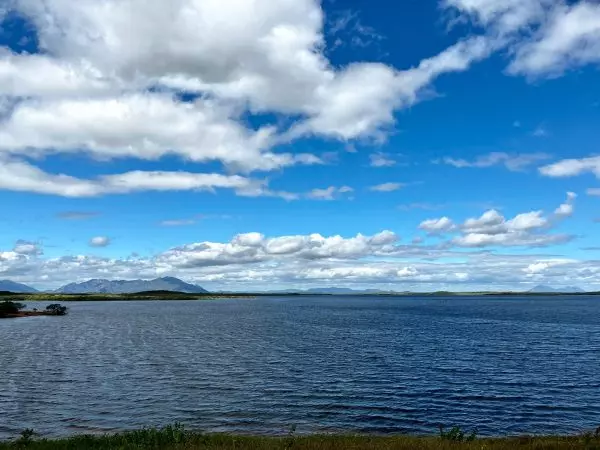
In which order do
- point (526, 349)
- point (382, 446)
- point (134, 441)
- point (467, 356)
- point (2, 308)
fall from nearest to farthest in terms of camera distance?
1. point (382, 446)
2. point (134, 441)
3. point (467, 356)
4. point (526, 349)
5. point (2, 308)

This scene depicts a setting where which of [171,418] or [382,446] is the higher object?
[382,446]

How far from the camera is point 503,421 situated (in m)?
44.9

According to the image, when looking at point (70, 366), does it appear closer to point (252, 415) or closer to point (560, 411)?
point (252, 415)

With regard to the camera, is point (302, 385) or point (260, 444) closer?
point (260, 444)

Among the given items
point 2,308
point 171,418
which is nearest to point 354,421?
point 171,418

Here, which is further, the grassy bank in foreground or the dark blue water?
the dark blue water

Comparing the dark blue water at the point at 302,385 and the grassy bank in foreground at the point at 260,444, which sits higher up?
the grassy bank in foreground at the point at 260,444

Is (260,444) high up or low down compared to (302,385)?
up

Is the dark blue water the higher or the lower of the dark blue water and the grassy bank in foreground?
the lower

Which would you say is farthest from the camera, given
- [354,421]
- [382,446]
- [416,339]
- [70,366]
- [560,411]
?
[416,339]

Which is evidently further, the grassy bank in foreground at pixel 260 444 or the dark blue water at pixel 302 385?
the dark blue water at pixel 302 385

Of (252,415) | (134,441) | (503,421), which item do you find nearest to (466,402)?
(503,421)

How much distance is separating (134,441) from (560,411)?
4118cm

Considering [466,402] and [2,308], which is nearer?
[466,402]
